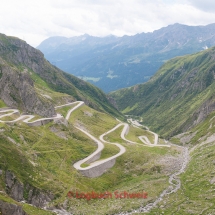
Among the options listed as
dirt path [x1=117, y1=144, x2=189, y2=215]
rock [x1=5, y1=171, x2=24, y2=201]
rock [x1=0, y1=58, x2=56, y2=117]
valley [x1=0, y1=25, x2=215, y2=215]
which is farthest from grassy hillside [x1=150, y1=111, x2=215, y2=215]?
rock [x1=0, y1=58, x2=56, y2=117]

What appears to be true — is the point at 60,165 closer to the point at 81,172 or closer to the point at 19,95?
the point at 81,172

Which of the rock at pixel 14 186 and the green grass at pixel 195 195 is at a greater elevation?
the rock at pixel 14 186

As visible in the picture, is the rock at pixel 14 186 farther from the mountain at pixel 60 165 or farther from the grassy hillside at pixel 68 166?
the grassy hillside at pixel 68 166

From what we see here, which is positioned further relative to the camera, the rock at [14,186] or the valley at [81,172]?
the valley at [81,172]

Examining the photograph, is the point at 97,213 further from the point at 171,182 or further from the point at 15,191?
the point at 171,182

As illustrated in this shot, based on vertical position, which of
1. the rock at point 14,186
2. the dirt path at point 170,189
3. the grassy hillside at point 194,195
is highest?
the rock at point 14,186

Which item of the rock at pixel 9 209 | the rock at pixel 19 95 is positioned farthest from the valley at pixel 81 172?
the rock at pixel 19 95

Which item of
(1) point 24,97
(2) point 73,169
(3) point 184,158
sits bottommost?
(3) point 184,158

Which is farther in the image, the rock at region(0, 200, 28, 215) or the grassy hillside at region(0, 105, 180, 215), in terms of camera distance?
the grassy hillside at region(0, 105, 180, 215)

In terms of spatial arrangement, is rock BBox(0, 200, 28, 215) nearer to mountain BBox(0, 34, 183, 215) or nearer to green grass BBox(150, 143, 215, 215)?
mountain BBox(0, 34, 183, 215)

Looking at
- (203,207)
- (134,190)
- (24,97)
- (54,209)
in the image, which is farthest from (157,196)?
(24,97)

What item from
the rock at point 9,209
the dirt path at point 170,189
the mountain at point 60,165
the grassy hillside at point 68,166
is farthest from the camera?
the grassy hillside at point 68,166
